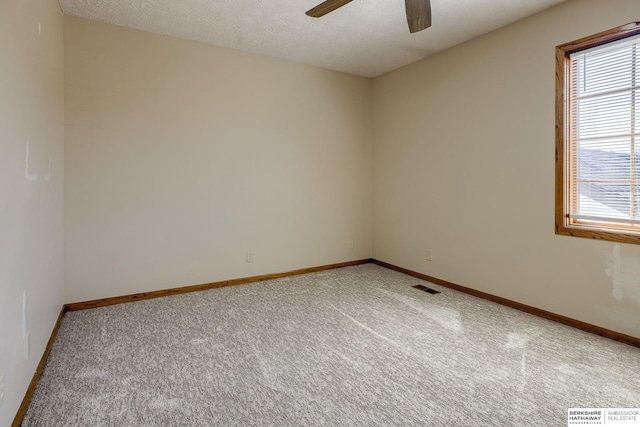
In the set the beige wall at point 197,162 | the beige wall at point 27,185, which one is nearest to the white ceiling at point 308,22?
the beige wall at point 197,162

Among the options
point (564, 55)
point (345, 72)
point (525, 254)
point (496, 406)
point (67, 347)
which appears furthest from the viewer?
point (345, 72)

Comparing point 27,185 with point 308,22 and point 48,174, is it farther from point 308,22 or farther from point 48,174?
point 308,22

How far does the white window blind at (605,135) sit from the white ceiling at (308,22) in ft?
1.99

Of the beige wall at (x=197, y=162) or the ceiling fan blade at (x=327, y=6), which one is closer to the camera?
the ceiling fan blade at (x=327, y=6)

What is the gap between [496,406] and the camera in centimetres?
175

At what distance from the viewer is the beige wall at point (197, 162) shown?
312 cm

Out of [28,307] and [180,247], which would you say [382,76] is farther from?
[28,307]

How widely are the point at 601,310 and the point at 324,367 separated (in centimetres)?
214

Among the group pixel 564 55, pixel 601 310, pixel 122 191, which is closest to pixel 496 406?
pixel 601 310

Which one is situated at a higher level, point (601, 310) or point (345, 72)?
point (345, 72)

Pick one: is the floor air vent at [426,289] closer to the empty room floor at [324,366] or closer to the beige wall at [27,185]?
the empty room floor at [324,366]

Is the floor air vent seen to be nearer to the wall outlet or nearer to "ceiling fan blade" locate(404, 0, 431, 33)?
"ceiling fan blade" locate(404, 0, 431, 33)

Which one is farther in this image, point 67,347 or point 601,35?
point 601,35

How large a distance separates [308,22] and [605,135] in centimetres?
257
